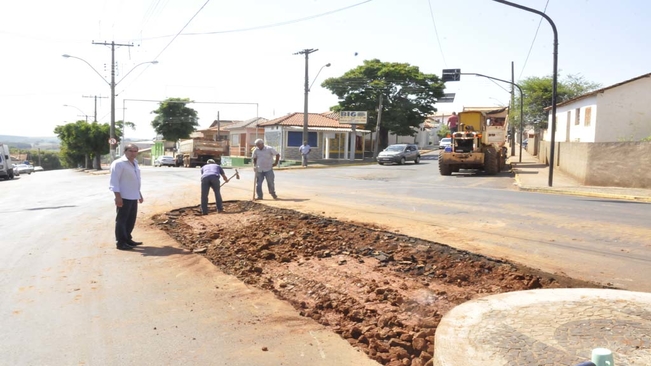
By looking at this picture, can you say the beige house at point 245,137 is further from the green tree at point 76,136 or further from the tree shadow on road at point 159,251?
the tree shadow on road at point 159,251

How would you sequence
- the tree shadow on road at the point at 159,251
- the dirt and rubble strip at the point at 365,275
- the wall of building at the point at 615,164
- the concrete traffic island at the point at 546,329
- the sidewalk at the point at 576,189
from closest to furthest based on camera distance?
the concrete traffic island at the point at 546,329 < the dirt and rubble strip at the point at 365,275 < the tree shadow on road at the point at 159,251 < the sidewalk at the point at 576,189 < the wall of building at the point at 615,164

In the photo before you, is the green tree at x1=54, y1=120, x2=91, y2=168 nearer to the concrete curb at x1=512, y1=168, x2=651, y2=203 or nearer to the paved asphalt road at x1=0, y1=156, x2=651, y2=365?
the paved asphalt road at x1=0, y1=156, x2=651, y2=365

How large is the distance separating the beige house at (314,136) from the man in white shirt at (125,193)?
3830 centimetres

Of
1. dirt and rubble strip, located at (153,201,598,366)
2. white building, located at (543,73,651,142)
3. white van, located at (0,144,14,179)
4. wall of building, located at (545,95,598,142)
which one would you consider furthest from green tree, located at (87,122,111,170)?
dirt and rubble strip, located at (153,201,598,366)

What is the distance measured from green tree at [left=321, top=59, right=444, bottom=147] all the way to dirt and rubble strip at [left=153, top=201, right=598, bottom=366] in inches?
1602

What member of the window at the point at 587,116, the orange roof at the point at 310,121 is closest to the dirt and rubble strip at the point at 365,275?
the window at the point at 587,116

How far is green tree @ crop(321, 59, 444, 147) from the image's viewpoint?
49812 millimetres

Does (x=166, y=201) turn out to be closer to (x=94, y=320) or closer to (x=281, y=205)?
(x=281, y=205)

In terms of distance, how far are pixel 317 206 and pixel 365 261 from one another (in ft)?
19.0

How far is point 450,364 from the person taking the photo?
3738 millimetres

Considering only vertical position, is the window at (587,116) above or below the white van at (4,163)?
above

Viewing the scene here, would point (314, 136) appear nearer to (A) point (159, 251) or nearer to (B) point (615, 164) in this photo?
(B) point (615, 164)

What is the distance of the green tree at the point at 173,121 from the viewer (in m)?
74.8

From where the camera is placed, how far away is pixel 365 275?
21.9 feet
